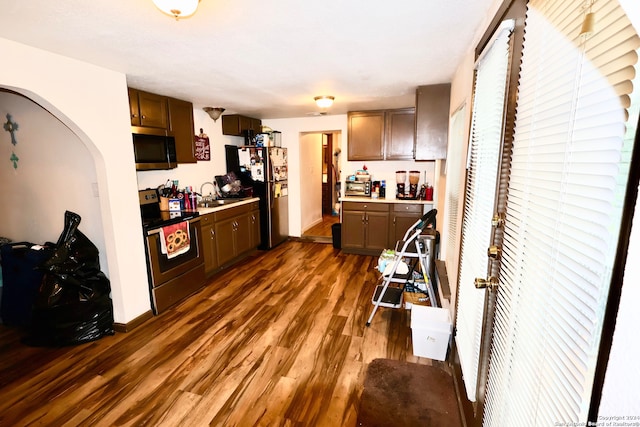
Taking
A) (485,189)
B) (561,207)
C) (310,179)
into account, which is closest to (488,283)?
(485,189)

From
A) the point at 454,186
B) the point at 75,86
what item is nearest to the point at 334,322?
the point at 454,186

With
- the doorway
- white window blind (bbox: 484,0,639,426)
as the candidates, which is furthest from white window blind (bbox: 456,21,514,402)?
the doorway

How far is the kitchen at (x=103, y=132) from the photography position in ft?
6.52

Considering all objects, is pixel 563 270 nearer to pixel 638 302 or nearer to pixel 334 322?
pixel 638 302

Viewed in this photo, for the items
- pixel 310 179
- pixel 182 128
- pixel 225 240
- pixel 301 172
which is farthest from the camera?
pixel 310 179

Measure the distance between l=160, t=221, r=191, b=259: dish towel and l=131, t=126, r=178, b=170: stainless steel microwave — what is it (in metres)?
0.69

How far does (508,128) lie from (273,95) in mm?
2820

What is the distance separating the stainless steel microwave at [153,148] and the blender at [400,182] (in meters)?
3.18

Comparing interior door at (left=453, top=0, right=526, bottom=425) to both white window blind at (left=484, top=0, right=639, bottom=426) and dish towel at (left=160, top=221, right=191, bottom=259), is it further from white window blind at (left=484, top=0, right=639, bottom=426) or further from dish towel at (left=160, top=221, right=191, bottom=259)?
dish towel at (left=160, top=221, right=191, bottom=259)

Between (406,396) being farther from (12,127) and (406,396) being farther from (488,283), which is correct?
(12,127)

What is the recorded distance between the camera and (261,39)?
1.83 m

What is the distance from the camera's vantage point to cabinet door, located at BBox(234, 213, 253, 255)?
14.1 feet

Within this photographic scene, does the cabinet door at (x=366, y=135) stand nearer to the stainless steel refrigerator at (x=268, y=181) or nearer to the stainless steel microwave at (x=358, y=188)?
the stainless steel microwave at (x=358, y=188)

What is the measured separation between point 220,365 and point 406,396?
1352 mm
